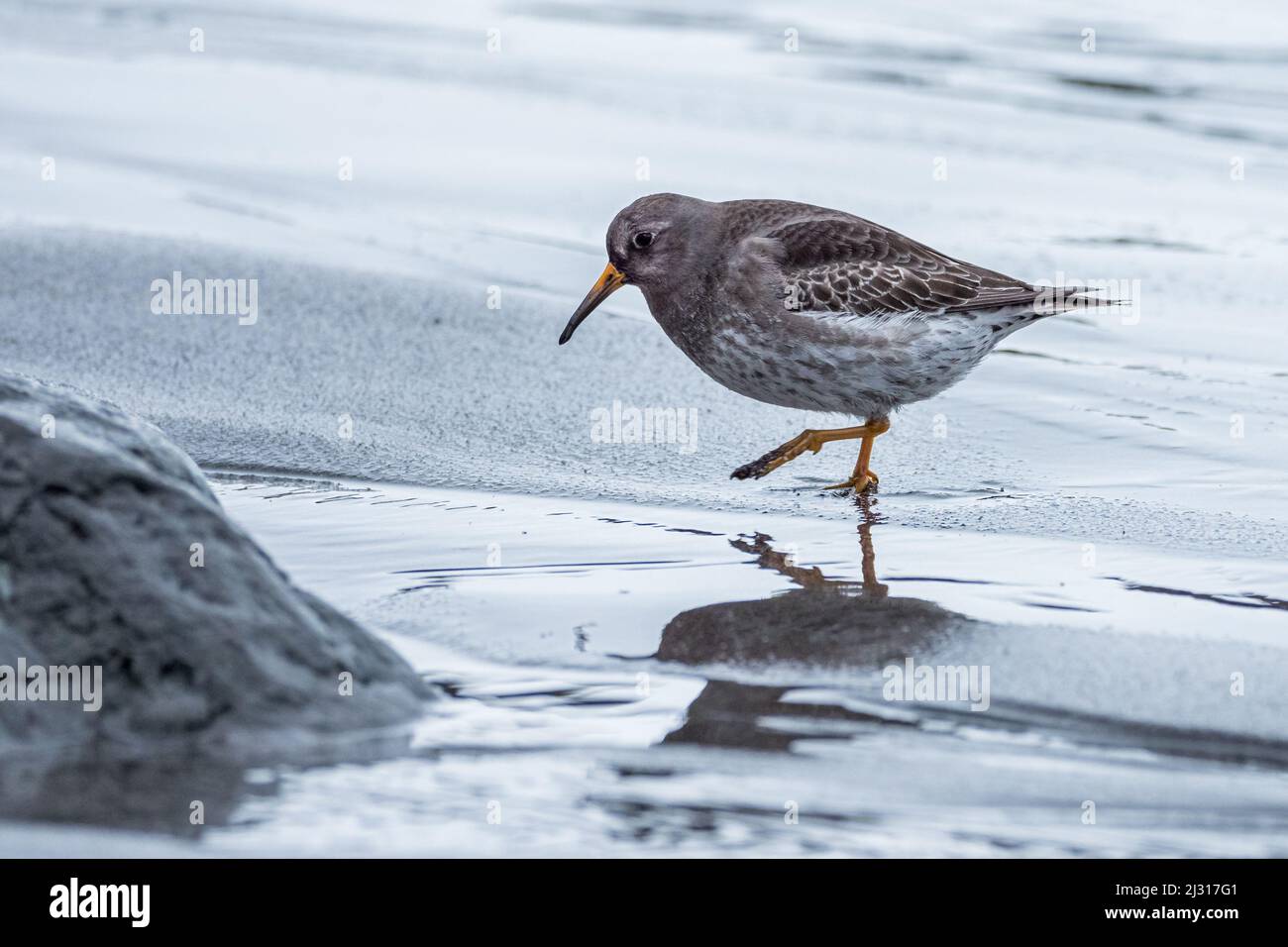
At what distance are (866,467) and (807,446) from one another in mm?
254

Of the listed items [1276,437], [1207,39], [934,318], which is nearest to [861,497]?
[934,318]

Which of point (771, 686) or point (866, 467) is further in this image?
point (866, 467)

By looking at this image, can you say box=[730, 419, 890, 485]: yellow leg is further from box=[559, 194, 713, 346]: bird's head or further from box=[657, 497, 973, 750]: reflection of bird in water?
box=[657, 497, 973, 750]: reflection of bird in water

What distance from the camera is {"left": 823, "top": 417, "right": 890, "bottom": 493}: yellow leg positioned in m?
6.63

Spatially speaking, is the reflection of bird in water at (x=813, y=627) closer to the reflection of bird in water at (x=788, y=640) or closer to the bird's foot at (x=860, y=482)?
the reflection of bird in water at (x=788, y=640)

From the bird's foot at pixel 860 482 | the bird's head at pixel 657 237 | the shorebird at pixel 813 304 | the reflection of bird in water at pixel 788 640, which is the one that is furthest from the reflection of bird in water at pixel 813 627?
the bird's head at pixel 657 237

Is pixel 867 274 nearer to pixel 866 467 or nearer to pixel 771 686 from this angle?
pixel 866 467

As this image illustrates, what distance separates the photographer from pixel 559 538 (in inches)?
228

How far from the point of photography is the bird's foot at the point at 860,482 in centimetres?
660

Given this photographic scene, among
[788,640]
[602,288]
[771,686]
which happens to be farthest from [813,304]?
[771,686]

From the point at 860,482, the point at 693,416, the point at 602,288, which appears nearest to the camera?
the point at 860,482

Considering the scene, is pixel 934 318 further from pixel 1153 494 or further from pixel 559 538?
pixel 559 538

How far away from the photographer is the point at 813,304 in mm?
6684

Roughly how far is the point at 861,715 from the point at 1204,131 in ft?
31.7
